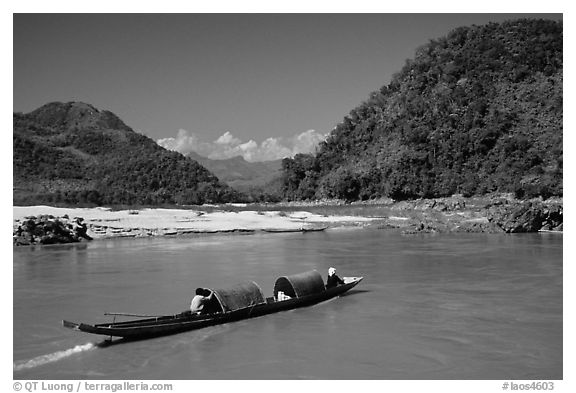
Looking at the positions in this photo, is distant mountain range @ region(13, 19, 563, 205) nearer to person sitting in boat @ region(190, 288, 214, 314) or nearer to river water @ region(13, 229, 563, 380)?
river water @ region(13, 229, 563, 380)

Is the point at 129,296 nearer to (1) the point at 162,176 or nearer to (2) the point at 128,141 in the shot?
(1) the point at 162,176

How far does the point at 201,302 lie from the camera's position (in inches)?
516

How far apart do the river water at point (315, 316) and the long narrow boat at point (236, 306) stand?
0.75 feet

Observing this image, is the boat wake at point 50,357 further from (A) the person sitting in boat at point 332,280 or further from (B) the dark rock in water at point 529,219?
(B) the dark rock in water at point 529,219

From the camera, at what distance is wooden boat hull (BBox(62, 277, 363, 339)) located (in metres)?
11.1

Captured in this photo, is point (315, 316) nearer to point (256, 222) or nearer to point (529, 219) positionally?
point (529, 219)

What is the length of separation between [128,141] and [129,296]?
92.7 m

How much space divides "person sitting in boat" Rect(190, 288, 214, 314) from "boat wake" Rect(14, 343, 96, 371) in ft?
7.68

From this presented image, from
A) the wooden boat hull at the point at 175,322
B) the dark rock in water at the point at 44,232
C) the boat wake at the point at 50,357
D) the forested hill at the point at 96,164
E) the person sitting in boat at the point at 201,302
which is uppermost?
the forested hill at the point at 96,164

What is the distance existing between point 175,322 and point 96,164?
86412 mm

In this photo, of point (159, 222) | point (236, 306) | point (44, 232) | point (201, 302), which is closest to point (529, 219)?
point (159, 222)

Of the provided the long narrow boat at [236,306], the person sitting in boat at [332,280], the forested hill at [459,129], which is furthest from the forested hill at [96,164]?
the long narrow boat at [236,306]

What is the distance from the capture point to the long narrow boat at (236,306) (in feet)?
37.7
